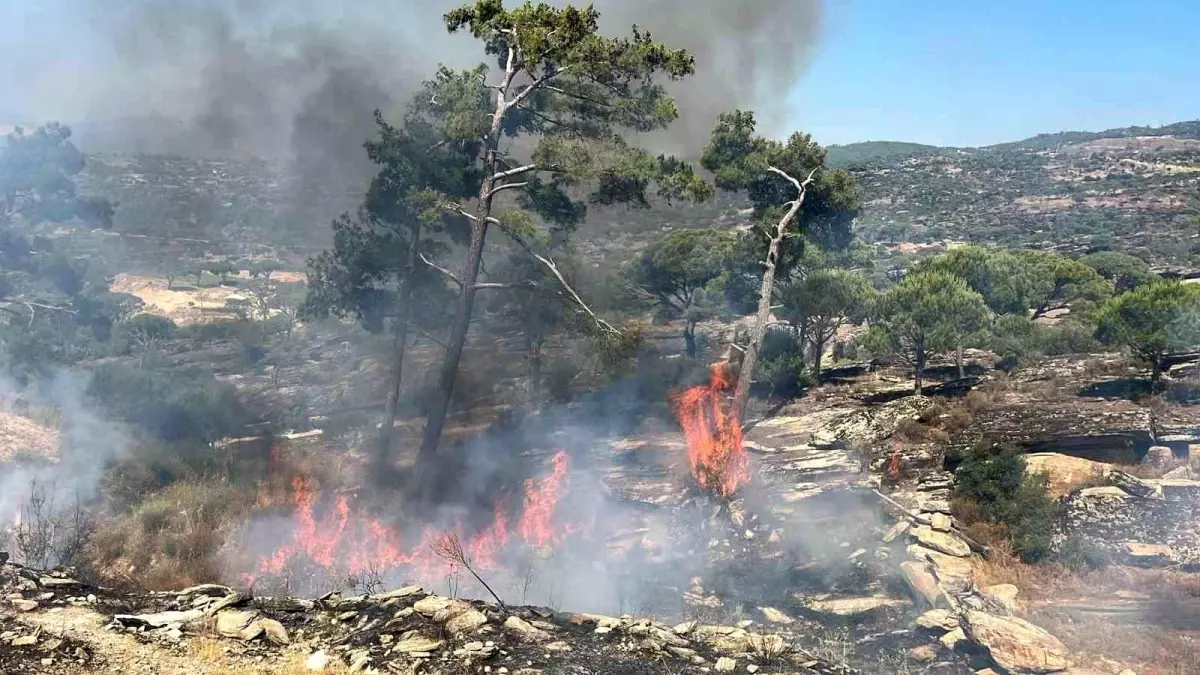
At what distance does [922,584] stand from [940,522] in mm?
1686

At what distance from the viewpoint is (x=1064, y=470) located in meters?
12.4

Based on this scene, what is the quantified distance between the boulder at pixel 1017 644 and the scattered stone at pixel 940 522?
9.10 ft

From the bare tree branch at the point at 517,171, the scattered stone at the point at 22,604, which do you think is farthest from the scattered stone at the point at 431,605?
the bare tree branch at the point at 517,171

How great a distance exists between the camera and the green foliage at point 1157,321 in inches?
597

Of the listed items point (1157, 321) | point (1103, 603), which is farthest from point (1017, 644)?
point (1157, 321)

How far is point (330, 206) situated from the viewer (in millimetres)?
38875

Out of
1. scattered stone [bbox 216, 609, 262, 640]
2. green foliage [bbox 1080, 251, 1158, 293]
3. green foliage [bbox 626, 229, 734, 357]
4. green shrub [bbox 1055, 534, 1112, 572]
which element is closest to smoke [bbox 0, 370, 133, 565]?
scattered stone [bbox 216, 609, 262, 640]

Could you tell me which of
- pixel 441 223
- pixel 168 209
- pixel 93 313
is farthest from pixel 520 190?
pixel 168 209

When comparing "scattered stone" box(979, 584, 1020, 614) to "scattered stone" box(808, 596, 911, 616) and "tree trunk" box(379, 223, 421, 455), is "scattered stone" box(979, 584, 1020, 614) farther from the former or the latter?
"tree trunk" box(379, 223, 421, 455)

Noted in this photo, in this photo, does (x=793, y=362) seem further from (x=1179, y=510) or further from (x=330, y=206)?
(x=330, y=206)

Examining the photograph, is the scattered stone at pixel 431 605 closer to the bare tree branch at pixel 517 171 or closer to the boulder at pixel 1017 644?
the boulder at pixel 1017 644

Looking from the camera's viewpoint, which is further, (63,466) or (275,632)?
(63,466)

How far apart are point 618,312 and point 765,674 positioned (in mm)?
20455

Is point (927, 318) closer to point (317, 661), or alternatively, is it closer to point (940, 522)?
point (940, 522)
